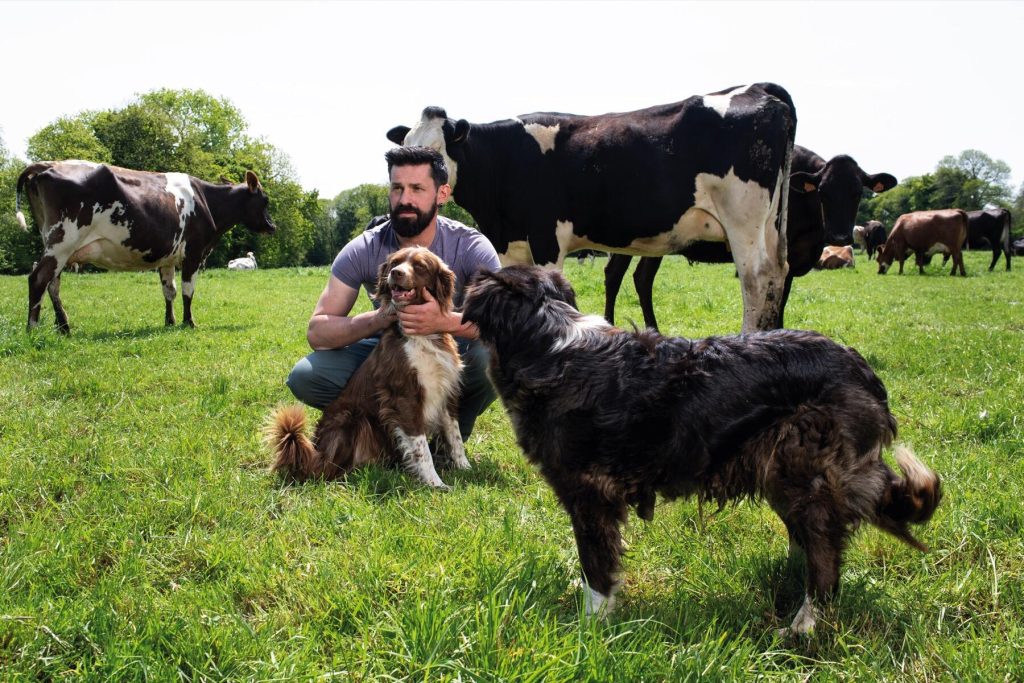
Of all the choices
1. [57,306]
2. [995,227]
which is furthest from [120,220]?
[995,227]

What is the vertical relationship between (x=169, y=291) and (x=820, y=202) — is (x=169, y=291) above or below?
below

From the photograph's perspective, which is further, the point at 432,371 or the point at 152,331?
the point at 152,331

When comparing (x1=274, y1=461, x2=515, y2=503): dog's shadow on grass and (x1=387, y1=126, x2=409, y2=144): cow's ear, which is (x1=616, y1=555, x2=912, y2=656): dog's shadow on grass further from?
(x1=387, y1=126, x2=409, y2=144): cow's ear

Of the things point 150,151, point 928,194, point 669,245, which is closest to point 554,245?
point 669,245

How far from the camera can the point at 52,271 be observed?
368 inches

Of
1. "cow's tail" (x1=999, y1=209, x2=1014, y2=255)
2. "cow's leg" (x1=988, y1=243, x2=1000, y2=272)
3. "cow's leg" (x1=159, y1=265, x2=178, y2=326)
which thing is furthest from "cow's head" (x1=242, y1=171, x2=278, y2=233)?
"cow's tail" (x1=999, y1=209, x2=1014, y2=255)

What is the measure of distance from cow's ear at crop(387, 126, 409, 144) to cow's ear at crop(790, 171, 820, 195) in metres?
4.36

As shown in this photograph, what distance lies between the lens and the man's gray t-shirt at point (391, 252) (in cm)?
438

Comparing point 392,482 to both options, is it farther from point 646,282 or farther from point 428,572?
point 646,282

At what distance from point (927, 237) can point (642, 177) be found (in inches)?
820

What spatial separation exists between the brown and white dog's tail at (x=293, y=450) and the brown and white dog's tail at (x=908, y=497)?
116 inches

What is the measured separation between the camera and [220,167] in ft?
170

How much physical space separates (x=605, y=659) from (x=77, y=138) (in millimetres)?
57589

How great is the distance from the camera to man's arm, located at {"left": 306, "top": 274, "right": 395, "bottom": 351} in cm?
408
